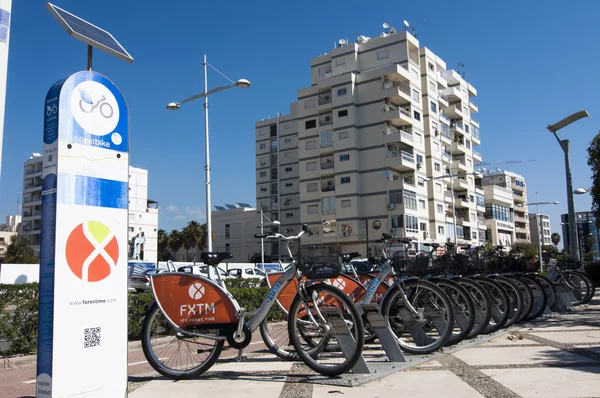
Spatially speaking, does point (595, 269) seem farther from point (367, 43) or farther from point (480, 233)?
point (480, 233)

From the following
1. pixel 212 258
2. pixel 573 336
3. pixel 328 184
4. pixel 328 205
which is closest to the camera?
pixel 212 258

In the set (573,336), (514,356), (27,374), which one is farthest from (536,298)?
(27,374)

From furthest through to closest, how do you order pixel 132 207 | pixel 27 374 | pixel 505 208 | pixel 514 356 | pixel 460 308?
1. pixel 505 208
2. pixel 132 207
3. pixel 460 308
4. pixel 27 374
5. pixel 514 356

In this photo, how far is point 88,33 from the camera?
4.27m

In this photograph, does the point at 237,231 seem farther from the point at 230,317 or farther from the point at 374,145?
the point at 230,317

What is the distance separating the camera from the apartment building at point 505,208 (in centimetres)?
7962

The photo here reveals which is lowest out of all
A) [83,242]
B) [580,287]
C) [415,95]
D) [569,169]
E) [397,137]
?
[580,287]

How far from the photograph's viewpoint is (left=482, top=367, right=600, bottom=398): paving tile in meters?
4.31

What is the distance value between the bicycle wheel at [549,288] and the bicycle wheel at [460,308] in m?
4.53

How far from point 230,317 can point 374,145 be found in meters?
48.0

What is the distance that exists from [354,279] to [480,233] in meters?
64.1

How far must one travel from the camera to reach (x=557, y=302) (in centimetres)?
1195

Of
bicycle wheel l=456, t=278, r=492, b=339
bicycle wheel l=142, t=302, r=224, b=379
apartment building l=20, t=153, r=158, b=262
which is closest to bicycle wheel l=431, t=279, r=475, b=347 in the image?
bicycle wheel l=456, t=278, r=492, b=339

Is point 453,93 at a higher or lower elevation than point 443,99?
higher
